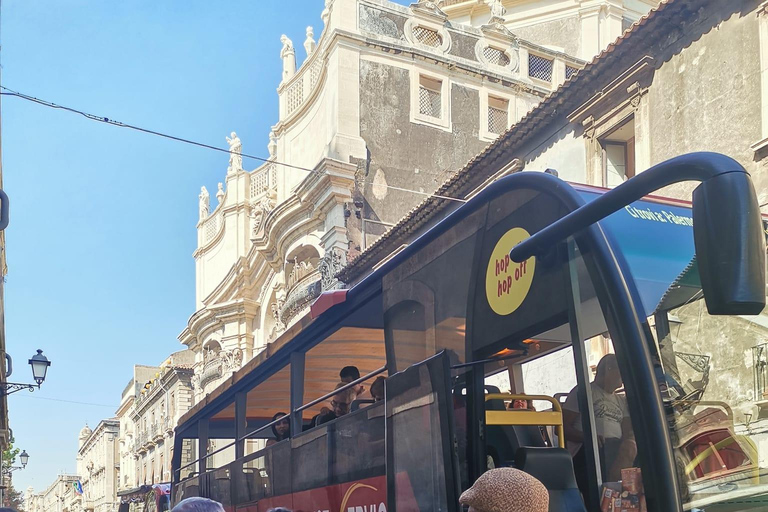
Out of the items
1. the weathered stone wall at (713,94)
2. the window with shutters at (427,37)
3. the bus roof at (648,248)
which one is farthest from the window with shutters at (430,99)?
the bus roof at (648,248)

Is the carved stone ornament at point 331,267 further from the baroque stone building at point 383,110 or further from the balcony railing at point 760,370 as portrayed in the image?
the balcony railing at point 760,370

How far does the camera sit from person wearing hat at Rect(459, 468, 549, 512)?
2.59 meters

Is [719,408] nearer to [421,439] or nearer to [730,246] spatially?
[730,246]

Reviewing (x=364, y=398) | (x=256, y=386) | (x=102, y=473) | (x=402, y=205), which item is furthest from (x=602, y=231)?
(x=102, y=473)

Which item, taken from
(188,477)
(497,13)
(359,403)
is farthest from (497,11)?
(359,403)

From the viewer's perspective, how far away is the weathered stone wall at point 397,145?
26.7m

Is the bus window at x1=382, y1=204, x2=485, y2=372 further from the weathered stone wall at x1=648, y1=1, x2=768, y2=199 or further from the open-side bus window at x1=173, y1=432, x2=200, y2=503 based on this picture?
the open-side bus window at x1=173, y1=432, x2=200, y2=503

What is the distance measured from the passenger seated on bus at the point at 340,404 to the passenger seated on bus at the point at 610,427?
3063mm

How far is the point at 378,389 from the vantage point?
6004 millimetres

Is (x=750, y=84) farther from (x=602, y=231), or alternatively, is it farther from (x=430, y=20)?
(x=430, y=20)

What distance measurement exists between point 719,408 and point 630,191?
0.92 meters

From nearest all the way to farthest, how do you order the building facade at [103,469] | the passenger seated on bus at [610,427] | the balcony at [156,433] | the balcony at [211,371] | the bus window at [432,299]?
the passenger seated on bus at [610,427]
the bus window at [432,299]
the balcony at [211,371]
the balcony at [156,433]
the building facade at [103,469]

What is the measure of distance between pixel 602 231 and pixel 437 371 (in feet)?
4.43

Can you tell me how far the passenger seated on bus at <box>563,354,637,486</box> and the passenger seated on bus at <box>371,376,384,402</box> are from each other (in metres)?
2.00
